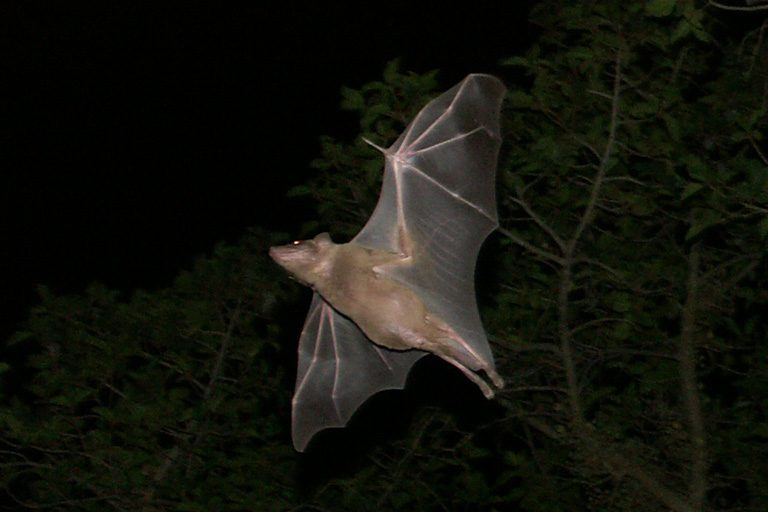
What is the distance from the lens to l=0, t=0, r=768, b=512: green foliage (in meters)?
6.58

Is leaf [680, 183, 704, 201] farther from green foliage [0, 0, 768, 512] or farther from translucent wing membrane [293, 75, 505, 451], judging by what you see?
translucent wing membrane [293, 75, 505, 451]

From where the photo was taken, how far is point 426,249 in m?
5.01

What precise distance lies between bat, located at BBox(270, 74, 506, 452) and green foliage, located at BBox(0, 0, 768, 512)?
52.0 inches

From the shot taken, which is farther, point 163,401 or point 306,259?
point 163,401

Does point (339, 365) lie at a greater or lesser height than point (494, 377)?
lesser

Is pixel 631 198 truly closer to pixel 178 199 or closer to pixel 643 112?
pixel 643 112

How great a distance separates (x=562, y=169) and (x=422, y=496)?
7.61 feet

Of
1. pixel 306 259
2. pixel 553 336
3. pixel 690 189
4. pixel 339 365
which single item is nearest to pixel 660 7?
pixel 690 189

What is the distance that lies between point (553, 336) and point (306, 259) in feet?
10.0

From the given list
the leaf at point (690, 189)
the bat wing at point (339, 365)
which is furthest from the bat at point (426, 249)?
the leaf at point (690, 189)

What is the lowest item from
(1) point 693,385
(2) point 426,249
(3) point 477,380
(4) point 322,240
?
(1) point 693,385

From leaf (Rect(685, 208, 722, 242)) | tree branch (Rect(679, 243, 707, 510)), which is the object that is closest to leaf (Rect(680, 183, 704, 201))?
leaf (Rect(685, 208, 722, 242))

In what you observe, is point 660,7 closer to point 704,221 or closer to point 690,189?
point 690,189

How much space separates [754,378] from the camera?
23.6ft
